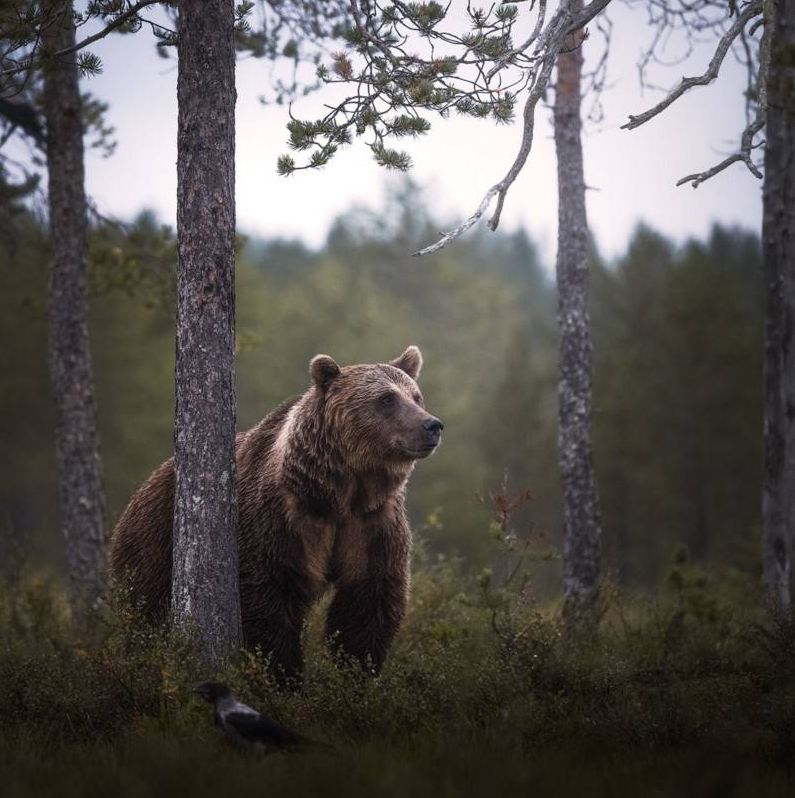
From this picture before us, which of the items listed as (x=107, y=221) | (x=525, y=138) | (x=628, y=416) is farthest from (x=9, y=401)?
(x=525, y=138)

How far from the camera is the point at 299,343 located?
25.2m

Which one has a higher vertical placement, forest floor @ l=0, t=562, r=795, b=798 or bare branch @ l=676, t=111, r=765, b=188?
bare branch @ l=676, t=111, r=765, b=188

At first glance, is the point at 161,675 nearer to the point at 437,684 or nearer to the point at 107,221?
the point at 437,684

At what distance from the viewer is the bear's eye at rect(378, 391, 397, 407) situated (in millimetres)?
6989

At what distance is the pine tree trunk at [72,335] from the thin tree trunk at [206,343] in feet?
14.2

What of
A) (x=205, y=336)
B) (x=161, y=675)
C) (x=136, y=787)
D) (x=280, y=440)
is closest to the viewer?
(x=136, y=787)

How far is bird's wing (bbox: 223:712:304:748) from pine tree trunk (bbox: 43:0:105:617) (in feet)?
18.6

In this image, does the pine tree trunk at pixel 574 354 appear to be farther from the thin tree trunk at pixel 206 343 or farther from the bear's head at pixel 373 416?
the thin tree trunk at pixel 206 343

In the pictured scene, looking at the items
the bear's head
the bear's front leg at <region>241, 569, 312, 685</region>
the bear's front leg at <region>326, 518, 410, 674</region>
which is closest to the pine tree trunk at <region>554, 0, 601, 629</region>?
the bear's head

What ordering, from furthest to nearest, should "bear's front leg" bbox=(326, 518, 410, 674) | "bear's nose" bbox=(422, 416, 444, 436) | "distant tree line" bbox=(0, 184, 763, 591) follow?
"distant tree line" bbox=(0, 184, 763, 591) → "bear's front leg" bbox=(326, 518, 410, 674) → "bear's nose" bbox=(422, 416, 444, 436)

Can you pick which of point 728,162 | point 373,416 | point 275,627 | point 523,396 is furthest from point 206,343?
point 523,396

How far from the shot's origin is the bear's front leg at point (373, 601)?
6.97 meters

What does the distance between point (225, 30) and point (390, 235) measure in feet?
87.4

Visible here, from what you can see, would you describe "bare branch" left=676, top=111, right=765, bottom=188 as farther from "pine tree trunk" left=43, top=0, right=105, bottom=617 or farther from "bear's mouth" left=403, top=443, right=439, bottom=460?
"pine tree trunk" left=43, top=0, right=105, bottom=617
